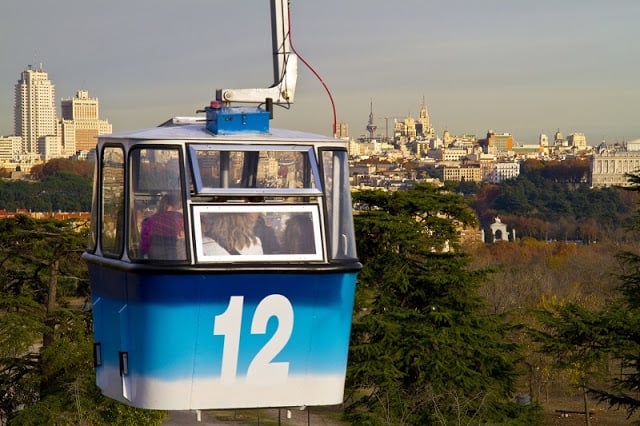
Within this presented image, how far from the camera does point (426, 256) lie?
3045cm

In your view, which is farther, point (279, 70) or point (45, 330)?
point (45, 330)

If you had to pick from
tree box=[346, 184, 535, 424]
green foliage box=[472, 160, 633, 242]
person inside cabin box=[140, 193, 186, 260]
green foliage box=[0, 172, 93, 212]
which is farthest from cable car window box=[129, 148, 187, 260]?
green foliage box=[472, 160, 633, 242]

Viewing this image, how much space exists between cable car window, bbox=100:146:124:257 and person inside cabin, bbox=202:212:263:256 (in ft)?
1.64

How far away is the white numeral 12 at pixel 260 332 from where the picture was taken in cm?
699

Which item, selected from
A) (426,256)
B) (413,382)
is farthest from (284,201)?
(426,256)

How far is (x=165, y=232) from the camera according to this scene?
22.5ft

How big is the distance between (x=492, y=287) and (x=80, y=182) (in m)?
74.7

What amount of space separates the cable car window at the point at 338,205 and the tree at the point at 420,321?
18.0 m

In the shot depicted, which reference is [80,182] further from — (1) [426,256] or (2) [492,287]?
(1) [426,256]

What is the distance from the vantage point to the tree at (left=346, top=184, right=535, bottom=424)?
1062 inches

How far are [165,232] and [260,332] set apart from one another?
69 centimetres

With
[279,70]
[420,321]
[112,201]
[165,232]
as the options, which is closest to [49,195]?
[420,321]

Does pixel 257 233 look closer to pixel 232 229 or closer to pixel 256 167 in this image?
pixel 232 229

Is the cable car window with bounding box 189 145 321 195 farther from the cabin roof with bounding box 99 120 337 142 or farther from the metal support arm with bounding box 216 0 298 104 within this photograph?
the metal support arm with bounding box 216 0 298 104
